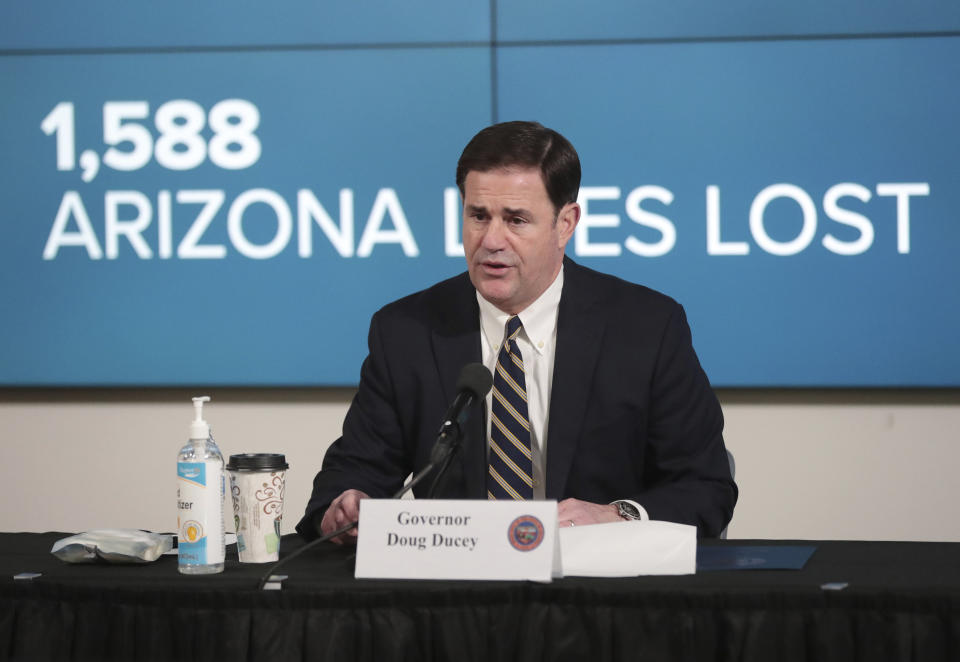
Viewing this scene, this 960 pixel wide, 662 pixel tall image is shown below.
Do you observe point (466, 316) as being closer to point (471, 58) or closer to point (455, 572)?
point (455, 572)

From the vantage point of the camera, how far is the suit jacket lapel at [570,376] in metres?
2.03

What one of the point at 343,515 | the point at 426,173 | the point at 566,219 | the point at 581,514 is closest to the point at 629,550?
the point at 581,514

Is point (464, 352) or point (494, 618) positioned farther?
point (464, 352)

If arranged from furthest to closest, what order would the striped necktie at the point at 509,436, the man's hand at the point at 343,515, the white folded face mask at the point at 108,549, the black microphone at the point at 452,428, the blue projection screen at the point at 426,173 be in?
1. the blue projection screen at the point at 426,173
2. the striped necktie at the point at 509,436
3. the man's hand at the point at 343,515
4. the white folded face mask at the point at 108,549
5. the black microphone at the point at 452,428

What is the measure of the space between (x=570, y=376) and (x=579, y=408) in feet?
0.21

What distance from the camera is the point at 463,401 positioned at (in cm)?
153

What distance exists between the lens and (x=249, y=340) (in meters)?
3.35

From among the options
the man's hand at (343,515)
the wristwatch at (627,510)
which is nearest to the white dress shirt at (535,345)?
the wristwatch at (627,510)

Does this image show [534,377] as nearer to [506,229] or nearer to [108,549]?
[506,229]

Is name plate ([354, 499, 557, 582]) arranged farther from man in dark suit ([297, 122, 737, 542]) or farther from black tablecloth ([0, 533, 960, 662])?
man in dark suit ([297, 122, 737, 542])

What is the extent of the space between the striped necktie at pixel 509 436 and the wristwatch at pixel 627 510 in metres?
0.21

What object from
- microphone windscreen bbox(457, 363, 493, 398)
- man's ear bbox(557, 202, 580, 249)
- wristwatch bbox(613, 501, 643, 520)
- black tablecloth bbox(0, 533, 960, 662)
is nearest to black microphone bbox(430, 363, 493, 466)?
microphone windscreen bbox(457, 363, 493, 398)

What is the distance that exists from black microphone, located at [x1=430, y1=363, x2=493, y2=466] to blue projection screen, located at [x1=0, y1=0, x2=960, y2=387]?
70.2 inches

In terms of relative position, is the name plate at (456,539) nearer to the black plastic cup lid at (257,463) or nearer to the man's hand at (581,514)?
the black plastic cup lid at (257,463)
